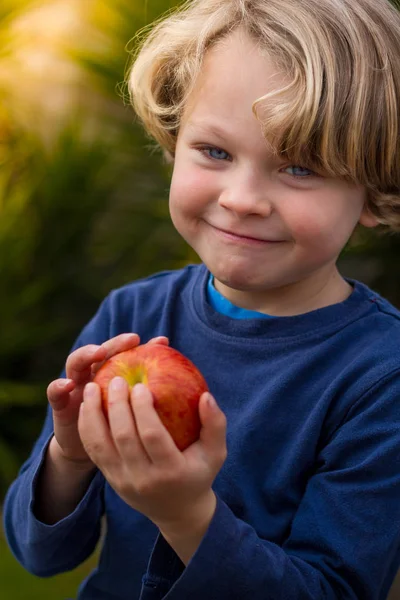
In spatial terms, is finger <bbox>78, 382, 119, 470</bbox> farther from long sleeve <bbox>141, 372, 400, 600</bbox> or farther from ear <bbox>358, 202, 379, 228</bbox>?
ear <bbox>358, 202, 379, 228</bbox>

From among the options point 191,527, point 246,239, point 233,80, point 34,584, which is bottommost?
point 34,584

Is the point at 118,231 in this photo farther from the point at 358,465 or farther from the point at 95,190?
the point at 358,465

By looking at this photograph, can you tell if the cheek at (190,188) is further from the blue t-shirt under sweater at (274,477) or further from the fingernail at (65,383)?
the fingernail at (65,383)

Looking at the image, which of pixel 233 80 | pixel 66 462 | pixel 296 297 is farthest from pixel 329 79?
pixel 66 462

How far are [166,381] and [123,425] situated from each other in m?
0.12

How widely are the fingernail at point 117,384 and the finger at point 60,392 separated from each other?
232 mm

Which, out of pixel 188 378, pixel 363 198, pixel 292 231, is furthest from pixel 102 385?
pixel 363 198

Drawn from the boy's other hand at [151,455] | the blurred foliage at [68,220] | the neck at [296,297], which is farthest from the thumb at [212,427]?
the blurred foliage at [68,220]

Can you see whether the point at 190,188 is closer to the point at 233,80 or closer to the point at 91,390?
the point at 233,80

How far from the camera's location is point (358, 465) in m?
A: 1.51

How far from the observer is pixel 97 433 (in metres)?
1.32

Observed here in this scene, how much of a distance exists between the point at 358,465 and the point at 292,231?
42 cm

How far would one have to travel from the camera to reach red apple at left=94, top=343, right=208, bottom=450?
133 centimetres

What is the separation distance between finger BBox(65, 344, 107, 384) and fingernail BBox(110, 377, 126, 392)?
0.18 metres
